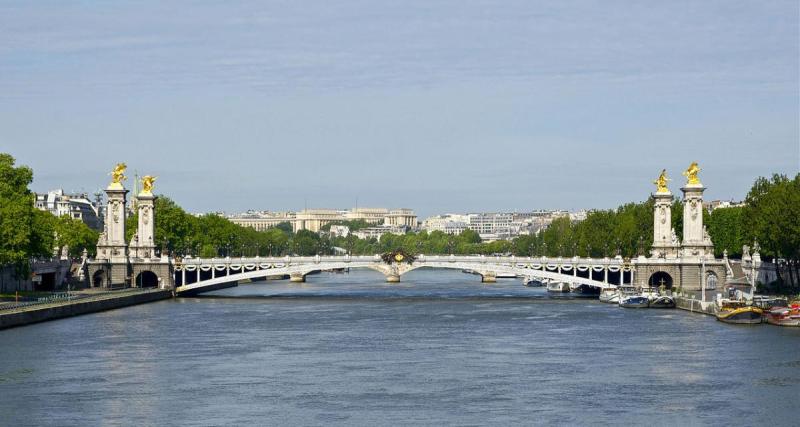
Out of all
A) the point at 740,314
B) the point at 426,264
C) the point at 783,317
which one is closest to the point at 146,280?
the point at 426,264

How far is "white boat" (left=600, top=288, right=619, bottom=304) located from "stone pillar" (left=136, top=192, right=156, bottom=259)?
3012 centimetres

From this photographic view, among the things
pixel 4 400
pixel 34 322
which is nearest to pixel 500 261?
pixel 34 322

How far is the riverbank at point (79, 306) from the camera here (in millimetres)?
69938

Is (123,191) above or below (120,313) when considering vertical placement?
above

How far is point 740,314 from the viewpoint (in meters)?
72.9

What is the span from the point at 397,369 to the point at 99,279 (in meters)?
50.4

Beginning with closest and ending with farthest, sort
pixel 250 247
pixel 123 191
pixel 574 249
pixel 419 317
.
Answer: pixel 419 317, pixel 123 191, pixel 574 249, pixel 250 247

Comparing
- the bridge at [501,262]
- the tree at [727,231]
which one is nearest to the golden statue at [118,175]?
the bridge at [501,262]

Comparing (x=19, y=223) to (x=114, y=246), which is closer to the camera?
(x=19, y=223)

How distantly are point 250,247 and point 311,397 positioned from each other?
131 m

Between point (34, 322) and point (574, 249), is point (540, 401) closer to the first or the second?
point (34, 322)

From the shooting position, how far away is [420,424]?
43.0m

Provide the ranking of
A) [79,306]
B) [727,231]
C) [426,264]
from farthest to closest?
[727,231] → [426,264] → [79,306]

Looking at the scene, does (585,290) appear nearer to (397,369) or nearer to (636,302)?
(636,302)
